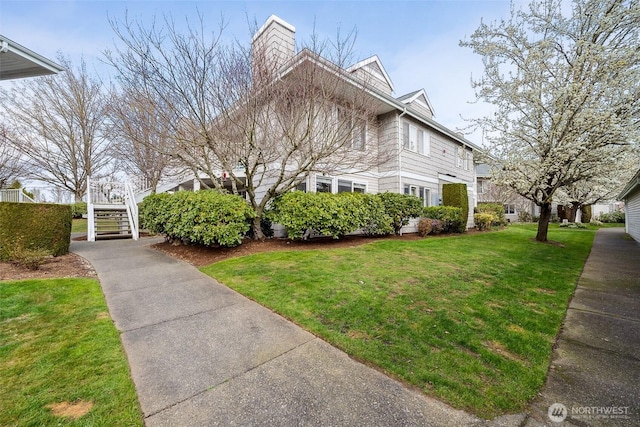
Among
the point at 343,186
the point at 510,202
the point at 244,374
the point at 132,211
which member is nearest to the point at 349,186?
the point at 343,186

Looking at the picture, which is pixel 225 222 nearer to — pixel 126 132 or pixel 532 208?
pixel 126 132

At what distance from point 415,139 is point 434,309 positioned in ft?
38.4

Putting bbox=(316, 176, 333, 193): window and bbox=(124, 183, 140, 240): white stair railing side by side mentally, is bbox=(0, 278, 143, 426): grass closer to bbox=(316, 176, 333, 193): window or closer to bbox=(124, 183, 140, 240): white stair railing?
bbox=(124, 183, 140, 240): white stair railing

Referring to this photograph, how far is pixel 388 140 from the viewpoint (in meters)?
12.5

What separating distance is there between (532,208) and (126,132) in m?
41.6

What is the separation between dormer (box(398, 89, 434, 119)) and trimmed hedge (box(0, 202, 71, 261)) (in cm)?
1566

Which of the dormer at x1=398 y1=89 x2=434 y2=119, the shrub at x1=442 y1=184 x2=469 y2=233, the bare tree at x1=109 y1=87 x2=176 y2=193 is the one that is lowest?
the shrub at x1=442 y1=184 x2=469 y2=233

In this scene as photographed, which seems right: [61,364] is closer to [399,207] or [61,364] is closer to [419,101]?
[399,207]

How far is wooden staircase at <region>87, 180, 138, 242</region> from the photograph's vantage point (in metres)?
10.8

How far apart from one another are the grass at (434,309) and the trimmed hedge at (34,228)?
4.48m

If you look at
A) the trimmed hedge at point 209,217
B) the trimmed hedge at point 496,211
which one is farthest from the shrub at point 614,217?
the trimmed hedge at point 209,217

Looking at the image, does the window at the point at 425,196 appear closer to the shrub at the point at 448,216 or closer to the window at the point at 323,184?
the shrub at the point at 448,216

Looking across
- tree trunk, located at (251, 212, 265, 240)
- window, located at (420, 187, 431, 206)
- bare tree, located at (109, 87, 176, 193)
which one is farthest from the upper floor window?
bare tree, located at (109, 87, 176, 193)

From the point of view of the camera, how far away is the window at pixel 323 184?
10.6 metres
